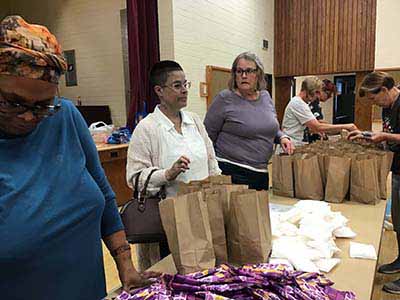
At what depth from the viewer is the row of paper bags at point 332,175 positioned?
1649mm

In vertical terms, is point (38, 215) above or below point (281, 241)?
above

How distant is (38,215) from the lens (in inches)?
30.8

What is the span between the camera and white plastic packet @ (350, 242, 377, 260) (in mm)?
1143

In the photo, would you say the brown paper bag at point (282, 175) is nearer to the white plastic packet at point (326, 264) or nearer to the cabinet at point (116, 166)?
the white plastic packet at point (326, 264)

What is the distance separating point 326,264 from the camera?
107cm


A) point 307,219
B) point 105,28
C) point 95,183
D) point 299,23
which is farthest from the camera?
point 299,23

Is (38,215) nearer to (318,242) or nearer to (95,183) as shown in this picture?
(95,183)

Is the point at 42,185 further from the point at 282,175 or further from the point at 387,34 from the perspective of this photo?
the point at 387,34

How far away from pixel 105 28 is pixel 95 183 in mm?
4482

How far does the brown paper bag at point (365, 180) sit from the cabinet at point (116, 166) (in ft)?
8.79

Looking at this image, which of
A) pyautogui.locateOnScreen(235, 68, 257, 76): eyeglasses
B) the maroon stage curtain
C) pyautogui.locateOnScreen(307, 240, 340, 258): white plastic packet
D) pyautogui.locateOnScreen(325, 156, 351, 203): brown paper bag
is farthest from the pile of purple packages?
the maroon stage curtain

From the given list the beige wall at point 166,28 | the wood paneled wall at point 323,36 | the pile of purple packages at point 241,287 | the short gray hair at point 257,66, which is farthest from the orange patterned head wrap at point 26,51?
the wood paneled wall at point 323,36

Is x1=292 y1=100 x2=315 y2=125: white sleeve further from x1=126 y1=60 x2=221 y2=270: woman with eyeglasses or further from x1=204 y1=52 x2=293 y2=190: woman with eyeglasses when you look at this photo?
x1=126 y1=60 x2=221 y2=270: woman with eyeglasses

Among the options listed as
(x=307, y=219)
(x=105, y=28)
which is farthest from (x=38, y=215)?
(x=105, y=28)
